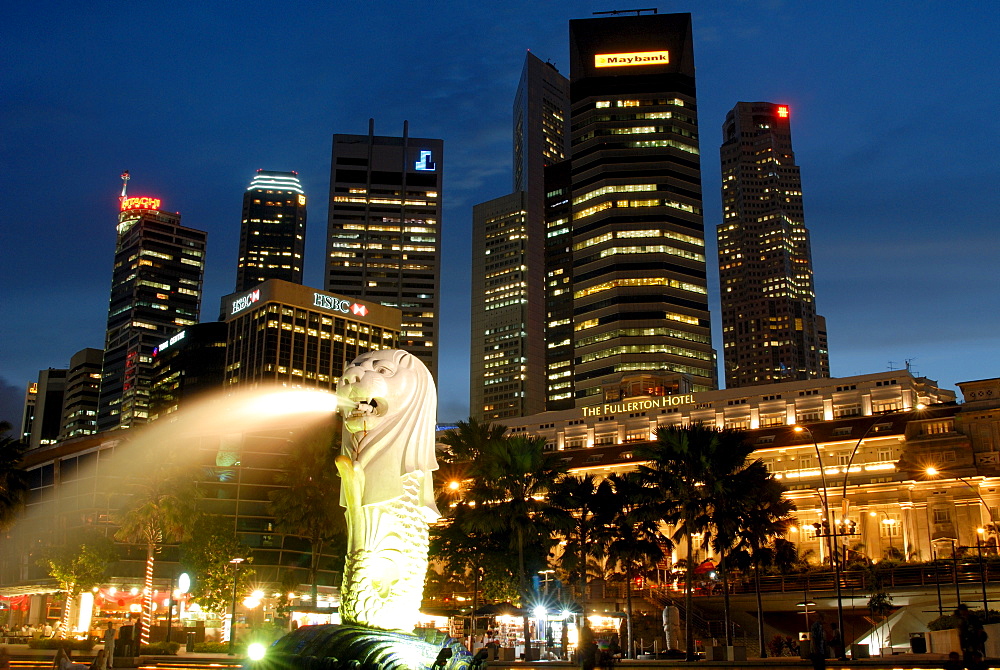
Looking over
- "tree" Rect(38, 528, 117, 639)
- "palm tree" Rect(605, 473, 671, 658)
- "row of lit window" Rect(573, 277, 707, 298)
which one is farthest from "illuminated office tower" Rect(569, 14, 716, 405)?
"palm tree" Rect(605, 473, 671, 658)

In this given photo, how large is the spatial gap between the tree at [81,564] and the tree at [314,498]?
405 inches

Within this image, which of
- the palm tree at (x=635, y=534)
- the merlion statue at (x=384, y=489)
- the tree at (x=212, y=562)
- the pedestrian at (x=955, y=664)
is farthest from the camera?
the tree at (x=212, y=562)

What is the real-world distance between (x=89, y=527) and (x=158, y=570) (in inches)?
204

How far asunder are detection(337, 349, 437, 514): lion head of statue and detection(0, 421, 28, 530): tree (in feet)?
135

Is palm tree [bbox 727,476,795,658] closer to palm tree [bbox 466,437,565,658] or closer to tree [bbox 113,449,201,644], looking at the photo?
palm tree [bbox 466,437,565,658]

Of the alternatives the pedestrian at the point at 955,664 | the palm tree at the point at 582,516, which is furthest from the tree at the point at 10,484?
the pedestrian at the point at 955,664

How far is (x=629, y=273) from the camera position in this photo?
168 m

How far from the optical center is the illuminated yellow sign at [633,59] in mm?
183000

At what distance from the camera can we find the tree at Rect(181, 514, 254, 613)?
53.7 m

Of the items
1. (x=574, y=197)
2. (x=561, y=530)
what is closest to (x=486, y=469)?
(x=561, y=530)

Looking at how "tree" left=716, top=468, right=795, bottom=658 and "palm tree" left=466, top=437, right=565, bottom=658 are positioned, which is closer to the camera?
"tree" left=716, top=468, right=795, bottom=658

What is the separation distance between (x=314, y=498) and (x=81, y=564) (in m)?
14.0

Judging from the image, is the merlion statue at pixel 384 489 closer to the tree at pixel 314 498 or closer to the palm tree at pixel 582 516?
the palm tree at pixel 582 516

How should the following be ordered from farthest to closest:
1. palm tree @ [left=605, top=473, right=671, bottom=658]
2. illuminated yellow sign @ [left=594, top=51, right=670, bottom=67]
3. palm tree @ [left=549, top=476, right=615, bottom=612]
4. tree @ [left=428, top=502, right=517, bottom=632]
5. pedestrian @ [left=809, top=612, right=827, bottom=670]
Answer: illuminated yellow sign @ [left=594, top=51, right=670, bottom=67], tree @ [left=428, top=502, right=517, bottom=632], palm tree @ [left=549, top=476, right=615, bottom=612], palm tree @ [left=605, top=473, right=671, bottom=658], pedestrian @ [left=809, top=612, right=827, bottom=670]
